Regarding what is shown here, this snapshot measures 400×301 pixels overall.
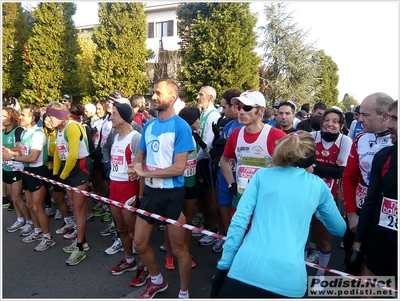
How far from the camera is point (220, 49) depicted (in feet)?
71.6

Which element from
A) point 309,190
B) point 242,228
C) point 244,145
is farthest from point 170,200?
point 309,190

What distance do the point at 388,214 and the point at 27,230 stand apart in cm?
560

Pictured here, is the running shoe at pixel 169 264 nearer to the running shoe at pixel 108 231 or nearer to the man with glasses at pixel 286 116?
the running shoe at pixel 108 231

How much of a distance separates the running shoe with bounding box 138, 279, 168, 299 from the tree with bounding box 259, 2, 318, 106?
29.6 metres

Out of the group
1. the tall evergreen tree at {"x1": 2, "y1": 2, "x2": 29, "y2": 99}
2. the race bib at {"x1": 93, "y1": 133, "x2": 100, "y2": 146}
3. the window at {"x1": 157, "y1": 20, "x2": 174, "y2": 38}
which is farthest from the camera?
the window at {"x1": 157, "y1": 20, "x2": 174, "y2": 38}

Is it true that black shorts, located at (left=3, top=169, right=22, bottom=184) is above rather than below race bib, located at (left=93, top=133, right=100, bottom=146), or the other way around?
below

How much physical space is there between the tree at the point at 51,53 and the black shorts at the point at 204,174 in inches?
832

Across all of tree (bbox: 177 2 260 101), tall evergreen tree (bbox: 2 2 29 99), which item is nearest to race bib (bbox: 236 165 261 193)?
tree (bbox: 177 2 260 101)

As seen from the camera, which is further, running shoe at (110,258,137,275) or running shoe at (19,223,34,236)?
running shoe at (19,223,34,236)

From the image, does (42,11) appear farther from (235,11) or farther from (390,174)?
(390,174)

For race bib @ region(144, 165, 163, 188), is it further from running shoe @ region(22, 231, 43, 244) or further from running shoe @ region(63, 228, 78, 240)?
running shoe @ region(22, 231, 43, 244)

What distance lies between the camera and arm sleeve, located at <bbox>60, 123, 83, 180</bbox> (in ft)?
14.8

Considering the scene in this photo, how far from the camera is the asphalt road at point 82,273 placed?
3727mm

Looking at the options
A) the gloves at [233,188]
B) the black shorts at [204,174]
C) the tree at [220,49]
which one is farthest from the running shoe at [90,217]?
the tree at [220,49]
